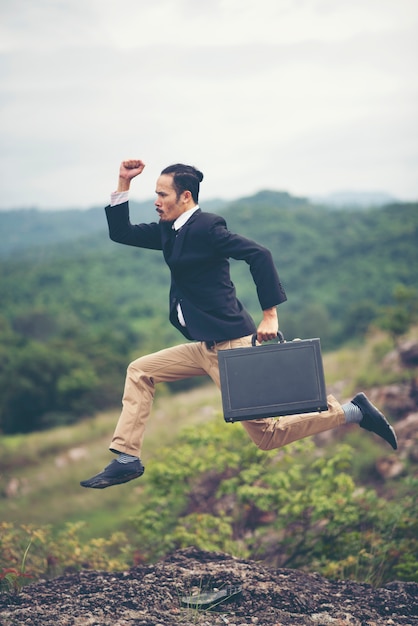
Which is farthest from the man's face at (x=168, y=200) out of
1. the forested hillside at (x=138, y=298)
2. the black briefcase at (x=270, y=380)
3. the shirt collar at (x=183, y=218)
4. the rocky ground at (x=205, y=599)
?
the forested hillside at (x=138, y=298)

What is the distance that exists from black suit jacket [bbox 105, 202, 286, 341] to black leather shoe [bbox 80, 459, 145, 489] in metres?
0.95

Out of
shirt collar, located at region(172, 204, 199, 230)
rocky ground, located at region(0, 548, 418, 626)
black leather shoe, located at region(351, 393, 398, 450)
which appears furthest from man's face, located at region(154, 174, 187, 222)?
rocky ground, located at region(0, 548, 418, 626)

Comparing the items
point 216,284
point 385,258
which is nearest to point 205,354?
point 216,284

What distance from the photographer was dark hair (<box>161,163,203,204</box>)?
17.0 ft

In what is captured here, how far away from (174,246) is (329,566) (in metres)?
3.65

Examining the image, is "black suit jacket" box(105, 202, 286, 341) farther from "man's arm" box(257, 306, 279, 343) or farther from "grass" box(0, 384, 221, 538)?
"grass" box(0, 384, 221, 538)

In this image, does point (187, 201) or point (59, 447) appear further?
point (59, 447)

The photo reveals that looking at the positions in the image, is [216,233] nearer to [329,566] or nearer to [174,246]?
[174,246]

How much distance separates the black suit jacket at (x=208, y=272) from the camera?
4.96 metres

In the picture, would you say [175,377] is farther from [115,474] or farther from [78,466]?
[78,466]

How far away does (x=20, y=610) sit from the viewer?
5.37 metres

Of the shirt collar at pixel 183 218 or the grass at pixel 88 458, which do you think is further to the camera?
the grass at pixel 88 458

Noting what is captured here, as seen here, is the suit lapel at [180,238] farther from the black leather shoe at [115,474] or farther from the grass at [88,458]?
the grass at [88,458]

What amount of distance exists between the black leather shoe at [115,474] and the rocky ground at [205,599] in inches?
35.7
